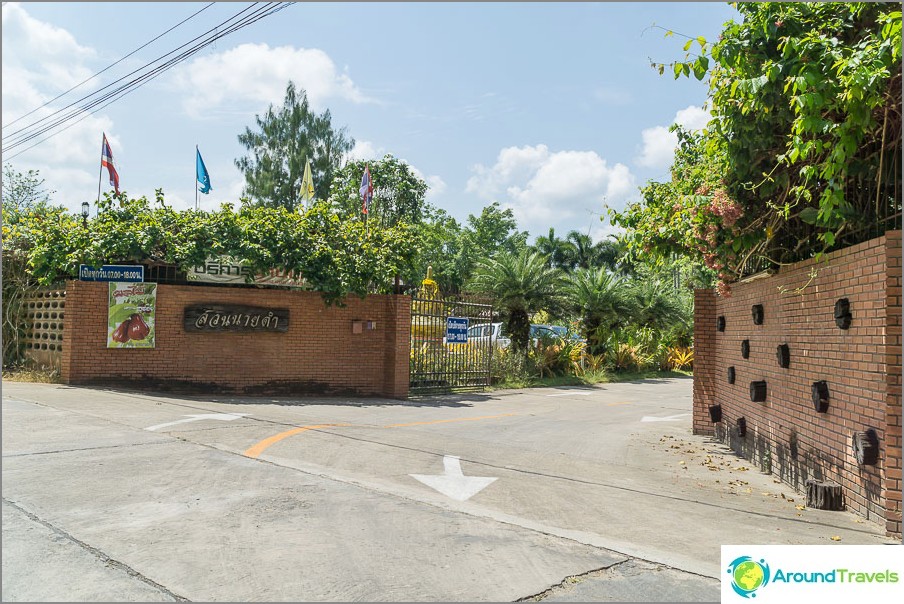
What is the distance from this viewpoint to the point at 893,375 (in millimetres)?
5805

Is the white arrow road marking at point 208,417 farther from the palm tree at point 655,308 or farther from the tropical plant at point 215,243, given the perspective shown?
the palm tree at point 655,308

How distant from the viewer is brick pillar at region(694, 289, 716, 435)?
491 inches

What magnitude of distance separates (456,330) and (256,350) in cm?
560

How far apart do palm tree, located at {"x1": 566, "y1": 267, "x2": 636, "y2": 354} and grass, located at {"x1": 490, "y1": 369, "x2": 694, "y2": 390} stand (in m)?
1.47

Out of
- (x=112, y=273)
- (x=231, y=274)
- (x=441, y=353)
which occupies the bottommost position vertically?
(x=441, y=353)

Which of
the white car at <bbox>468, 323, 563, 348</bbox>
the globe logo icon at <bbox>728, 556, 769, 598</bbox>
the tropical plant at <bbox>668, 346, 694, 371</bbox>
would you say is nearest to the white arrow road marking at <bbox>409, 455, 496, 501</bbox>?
the globe logo icon at <bbox>728, 556, 769, 598</bbox>

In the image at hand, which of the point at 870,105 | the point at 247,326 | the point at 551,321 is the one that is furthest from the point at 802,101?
the point at 551,321

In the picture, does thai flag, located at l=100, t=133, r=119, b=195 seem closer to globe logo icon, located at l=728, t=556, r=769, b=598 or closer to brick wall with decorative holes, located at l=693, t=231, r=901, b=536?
brick wall with decorative holes, located at l=693, t=231, r=901, b=536

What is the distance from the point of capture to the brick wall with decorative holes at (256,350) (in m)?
14.0

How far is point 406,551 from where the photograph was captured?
498 cm

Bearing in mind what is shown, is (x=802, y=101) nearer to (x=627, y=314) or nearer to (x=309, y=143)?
(x=627, y=314)

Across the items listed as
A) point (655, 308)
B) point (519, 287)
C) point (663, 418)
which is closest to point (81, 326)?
point (663, 418)

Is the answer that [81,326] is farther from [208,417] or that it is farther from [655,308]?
[655,308]

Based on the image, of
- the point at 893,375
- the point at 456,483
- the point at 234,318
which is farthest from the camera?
the point at 234,318
